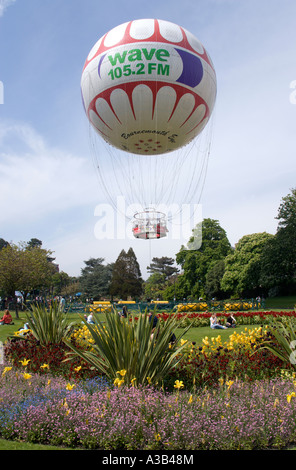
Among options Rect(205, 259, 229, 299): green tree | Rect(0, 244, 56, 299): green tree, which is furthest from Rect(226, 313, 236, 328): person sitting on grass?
Rect(205, 259, 229, 299): green tree

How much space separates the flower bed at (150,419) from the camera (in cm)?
429

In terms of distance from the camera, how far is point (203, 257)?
2340 inches

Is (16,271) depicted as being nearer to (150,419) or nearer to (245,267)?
(150,419)

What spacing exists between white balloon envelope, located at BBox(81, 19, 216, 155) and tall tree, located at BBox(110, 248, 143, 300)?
6423 cm

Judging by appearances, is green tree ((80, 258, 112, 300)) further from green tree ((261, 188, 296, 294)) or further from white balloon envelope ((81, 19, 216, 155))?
white balloon envelope ((81, 19, 216, 155))

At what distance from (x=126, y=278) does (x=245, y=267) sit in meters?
34.9

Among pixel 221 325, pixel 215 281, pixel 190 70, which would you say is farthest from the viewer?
pixel 215 281

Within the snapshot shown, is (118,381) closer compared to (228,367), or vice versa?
(118,381)

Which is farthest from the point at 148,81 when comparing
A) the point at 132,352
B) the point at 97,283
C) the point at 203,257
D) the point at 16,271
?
the point at 97,283

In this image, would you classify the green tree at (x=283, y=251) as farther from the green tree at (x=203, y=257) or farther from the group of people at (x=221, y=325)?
the group of people at (x=221, y=325)

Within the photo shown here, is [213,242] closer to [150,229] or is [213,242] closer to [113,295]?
[113,295]

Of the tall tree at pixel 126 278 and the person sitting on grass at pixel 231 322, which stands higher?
the tall tree at pixel 126 278

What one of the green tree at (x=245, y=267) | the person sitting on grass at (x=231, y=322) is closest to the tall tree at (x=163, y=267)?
the green tree at (x=245, y=267)

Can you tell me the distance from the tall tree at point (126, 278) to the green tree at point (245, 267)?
29.3 meters
